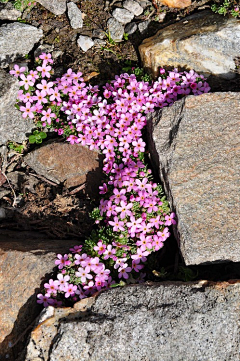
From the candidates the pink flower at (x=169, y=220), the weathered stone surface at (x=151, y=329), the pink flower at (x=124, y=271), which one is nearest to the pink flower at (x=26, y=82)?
the pink flower at (x=169, y=220)

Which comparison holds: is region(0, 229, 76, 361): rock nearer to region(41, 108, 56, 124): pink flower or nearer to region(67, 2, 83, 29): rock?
region(41, 108, 56, 124): pink flower

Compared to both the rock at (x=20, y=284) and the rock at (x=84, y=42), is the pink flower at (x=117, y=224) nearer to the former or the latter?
the rock at (x=20, y=284)

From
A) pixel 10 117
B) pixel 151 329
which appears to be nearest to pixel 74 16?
pixel 10 117

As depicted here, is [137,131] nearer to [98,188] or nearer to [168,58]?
[98,188]

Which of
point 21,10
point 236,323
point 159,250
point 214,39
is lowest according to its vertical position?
point 159,250

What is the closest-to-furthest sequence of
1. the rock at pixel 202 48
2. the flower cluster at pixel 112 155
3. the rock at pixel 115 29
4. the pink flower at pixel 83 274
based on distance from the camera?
the pink flower at pixel 83 274 → the flower cluster at pixel 112 155 → the rock at pixel 202 48 → the rock at pixel 115 29

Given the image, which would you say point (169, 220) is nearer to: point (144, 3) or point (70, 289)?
point (70, 289)

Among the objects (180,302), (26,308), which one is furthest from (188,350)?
(26,308)
